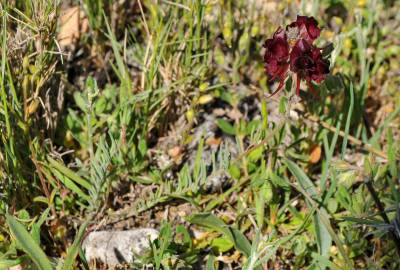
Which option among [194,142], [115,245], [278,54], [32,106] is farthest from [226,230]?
[32,106]

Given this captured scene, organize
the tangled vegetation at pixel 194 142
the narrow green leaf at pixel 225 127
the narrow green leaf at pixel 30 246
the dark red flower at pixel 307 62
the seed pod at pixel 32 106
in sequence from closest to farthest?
the narrow green leaf at pixel 30 246 → the dark red flower at pixel 307 62 → the tangled vegetation at pixel 194 142 → the seed pod at pixel 32 106 → the narrow green leaf at pixel 225 127

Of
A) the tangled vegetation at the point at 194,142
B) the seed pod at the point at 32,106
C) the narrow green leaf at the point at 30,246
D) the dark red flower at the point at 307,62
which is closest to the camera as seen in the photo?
the narrow green leaf at the point at 30,246

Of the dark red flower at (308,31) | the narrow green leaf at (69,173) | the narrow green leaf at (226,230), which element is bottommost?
the narrow green leaf at (226,230)

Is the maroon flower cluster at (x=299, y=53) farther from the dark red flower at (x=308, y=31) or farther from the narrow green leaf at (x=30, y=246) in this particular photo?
the narrow green leaf at (x=30, y=246)

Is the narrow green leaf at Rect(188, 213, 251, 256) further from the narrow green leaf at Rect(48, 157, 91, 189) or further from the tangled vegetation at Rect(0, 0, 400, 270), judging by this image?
the narrow green leaf at Rect(48, 157, 91, 189)

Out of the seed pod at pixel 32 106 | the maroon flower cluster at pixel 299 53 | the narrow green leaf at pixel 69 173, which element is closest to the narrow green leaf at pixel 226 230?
the narrow green leaf at pixel 69 173

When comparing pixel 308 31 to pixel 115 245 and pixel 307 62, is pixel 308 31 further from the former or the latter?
pixel 115 245

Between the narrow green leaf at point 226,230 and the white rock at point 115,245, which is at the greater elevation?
the narrow green leaf at point 226,230
